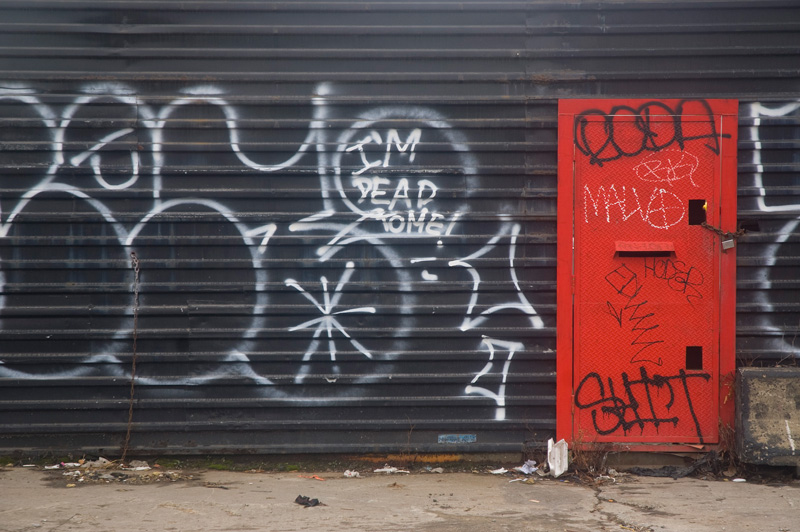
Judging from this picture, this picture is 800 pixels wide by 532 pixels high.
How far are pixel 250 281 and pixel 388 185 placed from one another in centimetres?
119

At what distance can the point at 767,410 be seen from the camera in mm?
5023

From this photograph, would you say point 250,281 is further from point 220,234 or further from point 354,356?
point 354,356

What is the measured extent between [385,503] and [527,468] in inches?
45.4

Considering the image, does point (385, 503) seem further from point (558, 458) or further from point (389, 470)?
point (558, 458)

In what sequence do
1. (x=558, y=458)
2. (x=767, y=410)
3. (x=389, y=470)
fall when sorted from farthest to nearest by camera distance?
1. (x=389, y=470)
2. (x=558, y=458)
3. (x=767, y=410)

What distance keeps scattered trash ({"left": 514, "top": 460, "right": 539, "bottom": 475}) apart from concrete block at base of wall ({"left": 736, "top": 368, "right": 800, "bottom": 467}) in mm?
1388

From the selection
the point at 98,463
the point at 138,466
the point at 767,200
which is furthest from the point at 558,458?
the point at 98,463

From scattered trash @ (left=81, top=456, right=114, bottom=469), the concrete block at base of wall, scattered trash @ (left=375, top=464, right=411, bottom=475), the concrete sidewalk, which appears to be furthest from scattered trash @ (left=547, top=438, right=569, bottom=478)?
scattered trash @ (left=81, top=456, right=114, bottom=469)

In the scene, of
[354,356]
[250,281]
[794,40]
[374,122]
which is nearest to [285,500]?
[354,356]

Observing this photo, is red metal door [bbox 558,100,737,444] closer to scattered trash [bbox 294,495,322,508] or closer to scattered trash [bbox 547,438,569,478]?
scattered trash [bbox 547,438,569,478]

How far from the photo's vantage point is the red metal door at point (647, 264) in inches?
Result: 204

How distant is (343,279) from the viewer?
5238 mm

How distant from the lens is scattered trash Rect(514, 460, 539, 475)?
16.9 feet

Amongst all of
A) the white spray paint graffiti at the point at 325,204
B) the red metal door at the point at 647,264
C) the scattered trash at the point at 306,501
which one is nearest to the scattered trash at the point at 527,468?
the red metal door at the point at 647,264
